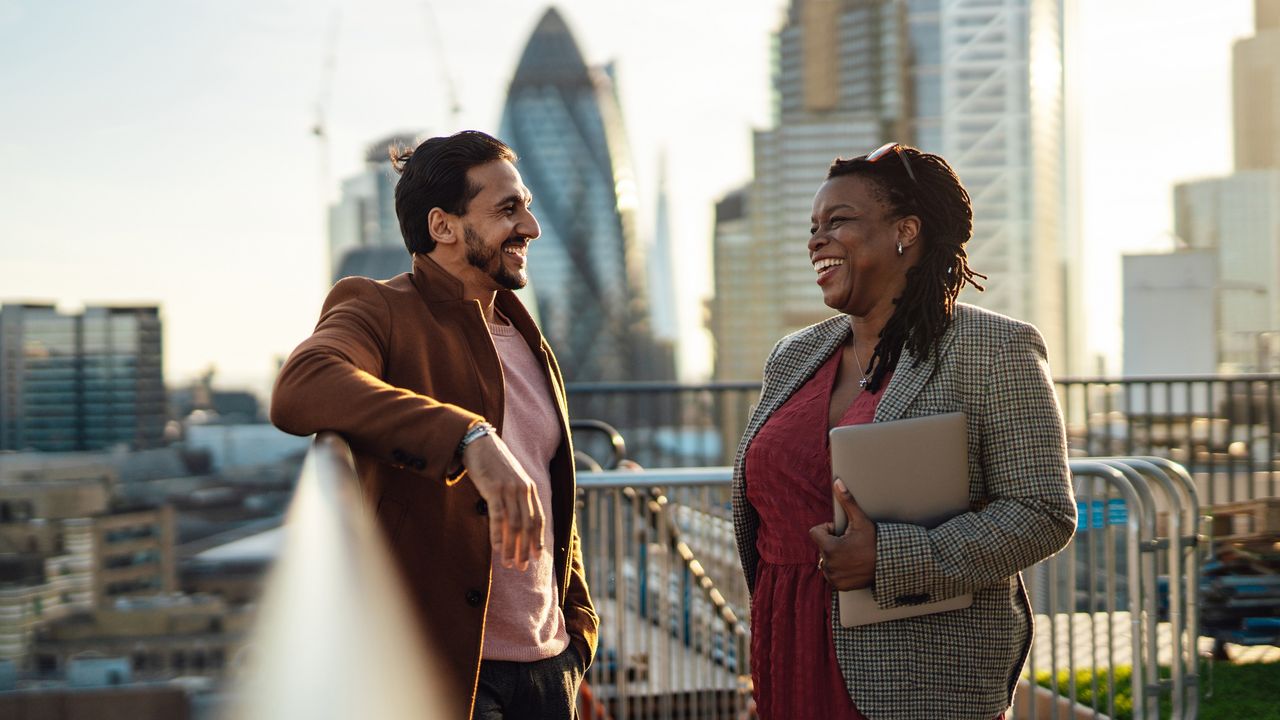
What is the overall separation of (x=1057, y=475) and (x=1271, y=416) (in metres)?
7.45

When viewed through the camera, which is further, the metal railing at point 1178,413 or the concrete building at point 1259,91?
the concrete building at point 1259,91

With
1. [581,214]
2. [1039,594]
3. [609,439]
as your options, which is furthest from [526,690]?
[581,214]

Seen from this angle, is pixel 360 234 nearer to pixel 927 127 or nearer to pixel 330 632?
pixel 927 127

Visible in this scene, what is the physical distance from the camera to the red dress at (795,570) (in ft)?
7.38

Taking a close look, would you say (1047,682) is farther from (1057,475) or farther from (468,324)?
(468,324)

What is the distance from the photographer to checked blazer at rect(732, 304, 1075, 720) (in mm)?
2115

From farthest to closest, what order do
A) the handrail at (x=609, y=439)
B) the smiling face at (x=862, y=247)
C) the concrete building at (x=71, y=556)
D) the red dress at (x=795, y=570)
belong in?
the concrete building at (x=71, y=556)
the handrail at (x=609, y=439)
the smiling face at (x=862, y=247)
the red dress at (x=795, y=570)

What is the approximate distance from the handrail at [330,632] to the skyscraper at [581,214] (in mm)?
120185

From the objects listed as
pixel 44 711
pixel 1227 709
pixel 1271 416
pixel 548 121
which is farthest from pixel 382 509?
pixel 548 121

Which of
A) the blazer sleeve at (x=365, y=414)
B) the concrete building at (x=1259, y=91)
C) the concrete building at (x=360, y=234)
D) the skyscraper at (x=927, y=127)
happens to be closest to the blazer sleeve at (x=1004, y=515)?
the blazer sleeve at (x=365, y=414)

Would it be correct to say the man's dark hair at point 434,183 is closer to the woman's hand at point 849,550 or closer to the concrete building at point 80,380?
the woman's hand at point 849,550

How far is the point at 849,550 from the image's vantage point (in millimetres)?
2152

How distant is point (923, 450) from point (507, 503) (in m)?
0.90

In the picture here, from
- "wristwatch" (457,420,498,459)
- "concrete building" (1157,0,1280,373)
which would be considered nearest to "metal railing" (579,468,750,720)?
"wristwatch" (457,420,498,459)
